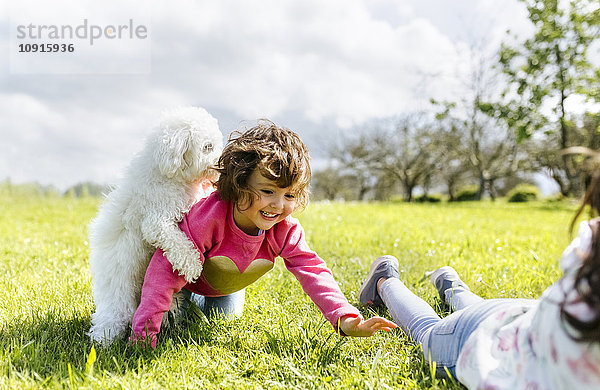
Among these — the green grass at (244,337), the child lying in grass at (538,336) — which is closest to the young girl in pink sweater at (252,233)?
the green grass at (244,337)

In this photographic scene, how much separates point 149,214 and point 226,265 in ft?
1.71

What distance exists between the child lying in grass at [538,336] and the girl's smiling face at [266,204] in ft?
3.22

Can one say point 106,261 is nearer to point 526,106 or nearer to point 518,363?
point 518,363

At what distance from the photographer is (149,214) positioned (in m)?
2.50

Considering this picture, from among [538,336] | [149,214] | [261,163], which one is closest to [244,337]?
[149,214]

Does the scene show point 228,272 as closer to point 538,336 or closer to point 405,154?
point 538,336

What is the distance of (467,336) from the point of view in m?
2.05

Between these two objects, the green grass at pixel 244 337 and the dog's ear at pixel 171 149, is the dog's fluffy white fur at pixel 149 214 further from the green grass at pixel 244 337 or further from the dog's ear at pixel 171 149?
the green grass at pixel 244 337

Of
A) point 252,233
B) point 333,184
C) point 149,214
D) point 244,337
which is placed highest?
point 149,214

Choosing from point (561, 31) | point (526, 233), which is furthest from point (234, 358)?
point (561, 31)

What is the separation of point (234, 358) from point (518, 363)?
1.36 meters

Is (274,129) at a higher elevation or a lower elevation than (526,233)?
higher

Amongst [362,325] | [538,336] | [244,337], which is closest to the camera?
[538,336]

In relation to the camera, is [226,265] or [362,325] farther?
[226,265]
